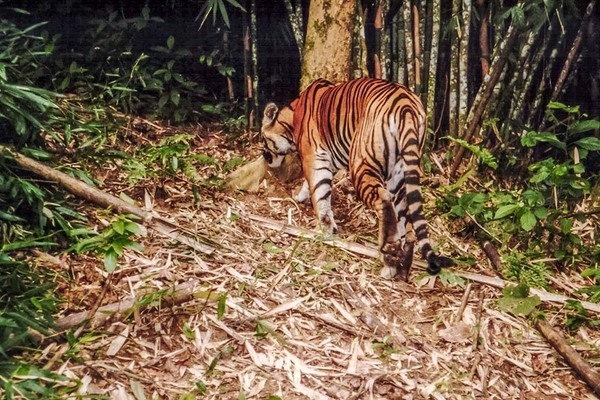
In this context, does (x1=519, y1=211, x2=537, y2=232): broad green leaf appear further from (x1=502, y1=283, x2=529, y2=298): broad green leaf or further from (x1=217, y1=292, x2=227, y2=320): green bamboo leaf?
(x1=217, y1=292, x2=227, y2=320): green bamboo leaf

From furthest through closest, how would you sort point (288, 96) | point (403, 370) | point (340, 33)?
point (288, 96), point (340, 33), point (403, 370)

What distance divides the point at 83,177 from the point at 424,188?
2396mm

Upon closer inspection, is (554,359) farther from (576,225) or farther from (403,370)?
(576,225)

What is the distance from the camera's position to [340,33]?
473 cm

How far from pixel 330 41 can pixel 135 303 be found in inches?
101

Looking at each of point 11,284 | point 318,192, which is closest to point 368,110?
point 318,192

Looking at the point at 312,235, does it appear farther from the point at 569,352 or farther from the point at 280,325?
the point at 569,352

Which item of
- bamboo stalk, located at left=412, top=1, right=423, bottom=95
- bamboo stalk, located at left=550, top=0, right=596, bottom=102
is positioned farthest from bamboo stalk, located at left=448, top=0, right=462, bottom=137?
bamboo stalk, located at left=550, top=0, right=596, bottom=102

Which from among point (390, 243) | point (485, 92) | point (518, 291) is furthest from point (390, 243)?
point (485, 92)

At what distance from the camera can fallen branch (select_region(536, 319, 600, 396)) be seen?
315cm

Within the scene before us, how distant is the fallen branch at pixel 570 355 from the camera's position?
315 centimetres

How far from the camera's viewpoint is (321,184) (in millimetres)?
4441

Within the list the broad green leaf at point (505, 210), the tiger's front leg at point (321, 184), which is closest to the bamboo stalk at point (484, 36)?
the broad green leaf at point (505, 210)

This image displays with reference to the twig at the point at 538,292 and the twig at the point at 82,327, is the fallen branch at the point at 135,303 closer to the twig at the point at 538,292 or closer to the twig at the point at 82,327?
the twig at the point at 82,327
